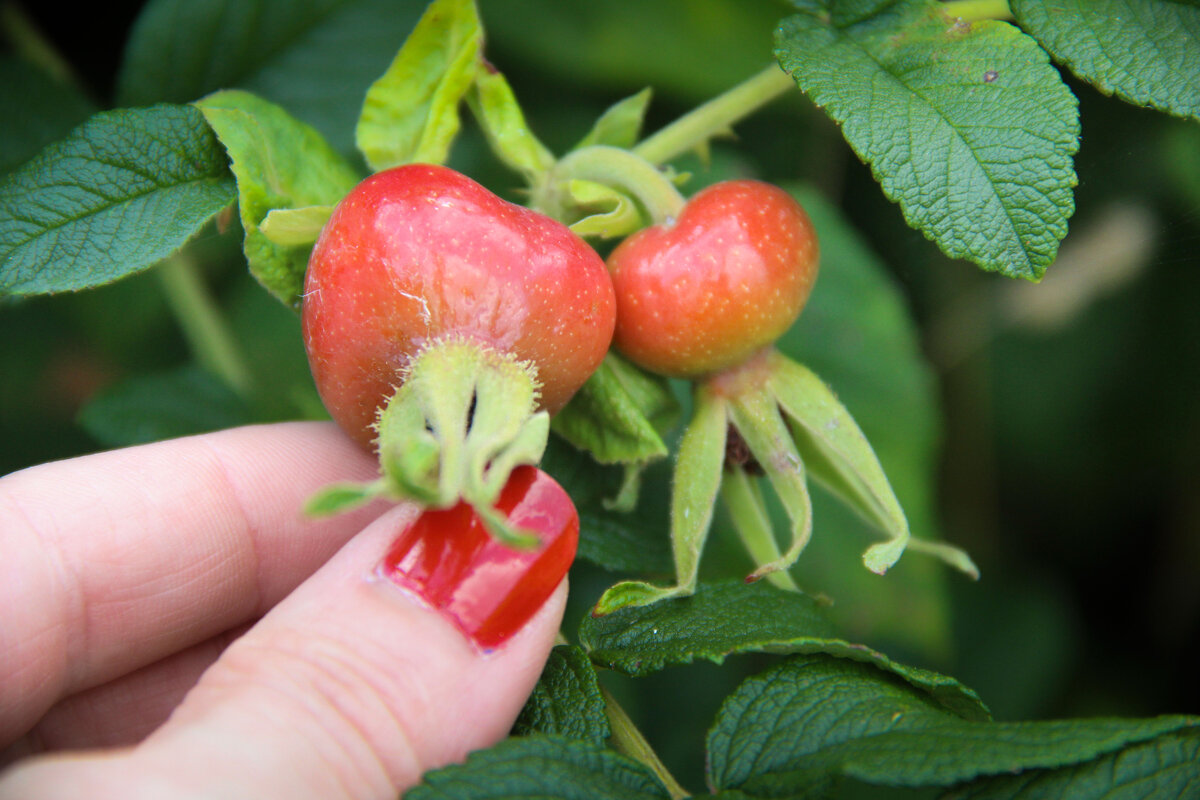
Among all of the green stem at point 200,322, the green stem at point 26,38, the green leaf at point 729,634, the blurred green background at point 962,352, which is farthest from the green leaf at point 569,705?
the green stem at point 26,38

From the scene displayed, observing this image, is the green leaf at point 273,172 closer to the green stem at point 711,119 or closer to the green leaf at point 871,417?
the green stem at point 711,119

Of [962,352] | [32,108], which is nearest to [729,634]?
[32,108]

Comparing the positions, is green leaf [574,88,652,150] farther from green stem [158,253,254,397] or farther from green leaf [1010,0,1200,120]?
green stem [158,253,254,397]

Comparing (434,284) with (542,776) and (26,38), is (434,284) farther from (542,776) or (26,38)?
(26,38)

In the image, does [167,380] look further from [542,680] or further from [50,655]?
[542,680]

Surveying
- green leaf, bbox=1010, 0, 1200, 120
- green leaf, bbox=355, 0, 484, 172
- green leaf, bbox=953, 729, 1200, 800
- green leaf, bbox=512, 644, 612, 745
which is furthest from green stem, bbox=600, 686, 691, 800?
green leaf, bbox=1010, 0, 1200, 120
